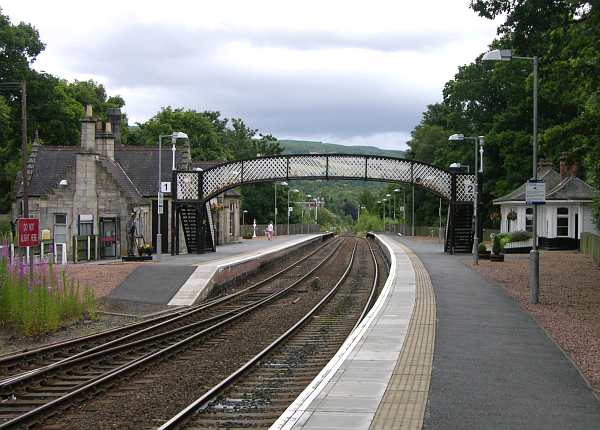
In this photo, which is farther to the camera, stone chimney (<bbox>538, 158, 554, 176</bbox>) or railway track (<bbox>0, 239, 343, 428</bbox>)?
stone chimney (<bbox>538, 158, 554, 176</bbox>)

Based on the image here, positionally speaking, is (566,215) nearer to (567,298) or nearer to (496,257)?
(496,257)

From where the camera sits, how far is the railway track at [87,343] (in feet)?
48.7

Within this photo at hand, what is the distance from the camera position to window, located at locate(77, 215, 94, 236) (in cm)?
4312

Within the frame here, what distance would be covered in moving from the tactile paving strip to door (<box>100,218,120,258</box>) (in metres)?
27.8

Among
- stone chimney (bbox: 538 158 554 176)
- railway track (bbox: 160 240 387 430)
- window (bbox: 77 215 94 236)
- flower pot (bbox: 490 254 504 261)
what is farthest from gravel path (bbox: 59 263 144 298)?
stone chimney (bbox: 538 158 554 176)

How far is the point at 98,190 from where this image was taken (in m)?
44.6

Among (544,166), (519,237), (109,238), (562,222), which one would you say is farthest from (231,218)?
(562,222)

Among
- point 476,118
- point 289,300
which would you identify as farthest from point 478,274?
point 476,118

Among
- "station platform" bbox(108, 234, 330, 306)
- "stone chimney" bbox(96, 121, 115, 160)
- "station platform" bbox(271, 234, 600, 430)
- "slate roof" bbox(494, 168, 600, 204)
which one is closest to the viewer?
"station platform" bbox(271, 234, 600, 430)

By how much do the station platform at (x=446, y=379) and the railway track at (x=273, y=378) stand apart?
2.28ft

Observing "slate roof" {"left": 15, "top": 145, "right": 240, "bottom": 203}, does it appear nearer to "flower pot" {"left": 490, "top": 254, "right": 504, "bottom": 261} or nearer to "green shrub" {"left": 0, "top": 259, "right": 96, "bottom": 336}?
"flower pot" {"left": 490, "top": 254, "right": 504, "bottom": 261}

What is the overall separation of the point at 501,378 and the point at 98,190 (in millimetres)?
35649

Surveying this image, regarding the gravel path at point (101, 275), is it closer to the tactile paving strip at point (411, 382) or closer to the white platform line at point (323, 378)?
the white platform line at point (323, 378)

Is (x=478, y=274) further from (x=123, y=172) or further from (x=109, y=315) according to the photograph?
(x=123, y=172)
